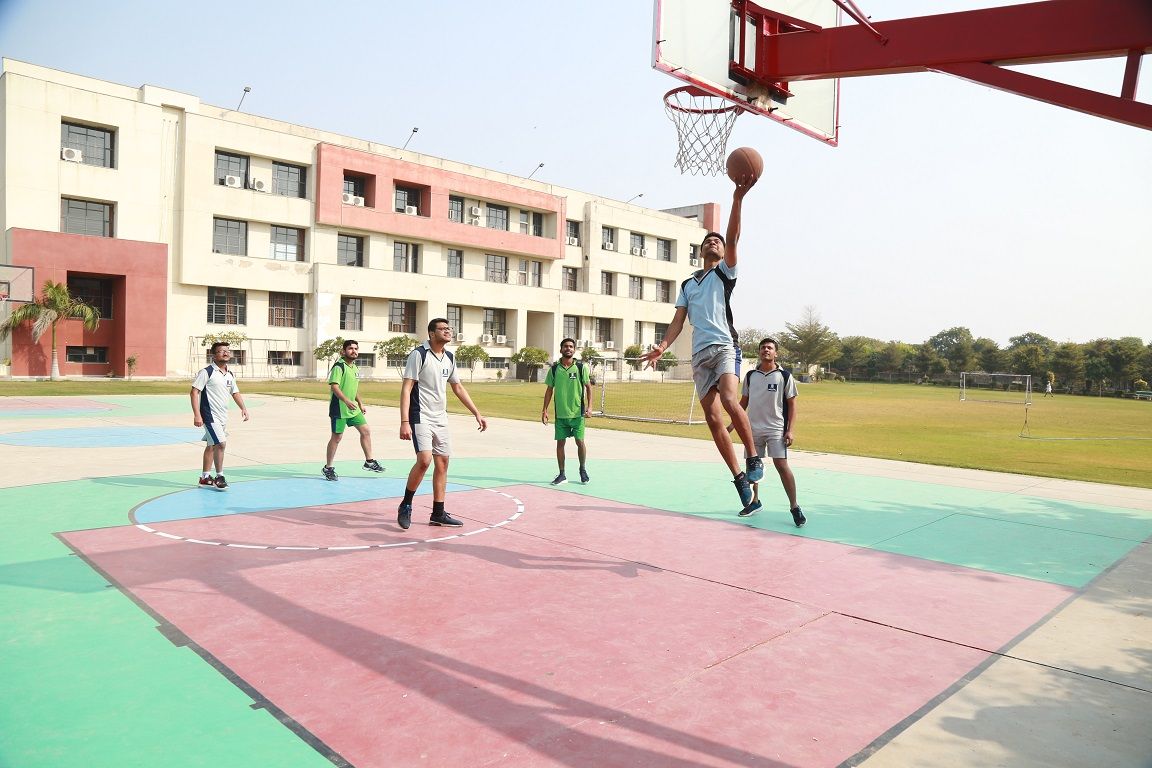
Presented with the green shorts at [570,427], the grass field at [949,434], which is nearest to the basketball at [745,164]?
the green shorts at [570,427]

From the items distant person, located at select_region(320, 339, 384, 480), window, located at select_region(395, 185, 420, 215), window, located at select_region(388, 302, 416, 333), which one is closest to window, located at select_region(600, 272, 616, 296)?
window, located at select_region(395, 185, 420, 215)

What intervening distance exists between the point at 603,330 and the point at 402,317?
65.2 feet

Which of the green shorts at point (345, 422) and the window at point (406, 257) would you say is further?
the window at point (406, 257)

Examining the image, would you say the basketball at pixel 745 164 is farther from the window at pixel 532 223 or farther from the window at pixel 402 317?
the window at pixel 532 223

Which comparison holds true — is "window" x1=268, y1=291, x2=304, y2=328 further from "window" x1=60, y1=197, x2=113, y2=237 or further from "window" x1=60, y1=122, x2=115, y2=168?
"window" x1=60, y1=122, x2=115, y2=168

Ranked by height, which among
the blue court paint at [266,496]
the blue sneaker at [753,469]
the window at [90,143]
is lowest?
the blue court paint at [266,496]

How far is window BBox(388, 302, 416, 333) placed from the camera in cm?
5114

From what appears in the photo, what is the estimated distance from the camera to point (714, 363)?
7238mm

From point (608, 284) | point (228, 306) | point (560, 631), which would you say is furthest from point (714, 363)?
point (608, 284)

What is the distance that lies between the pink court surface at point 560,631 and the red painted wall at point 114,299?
33.4 metres

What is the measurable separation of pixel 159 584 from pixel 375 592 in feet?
5.42

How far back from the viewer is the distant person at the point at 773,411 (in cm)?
882

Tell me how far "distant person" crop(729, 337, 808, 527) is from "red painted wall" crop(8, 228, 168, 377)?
39326 mm

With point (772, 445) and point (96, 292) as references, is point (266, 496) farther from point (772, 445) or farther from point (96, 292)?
point (96, 292)
